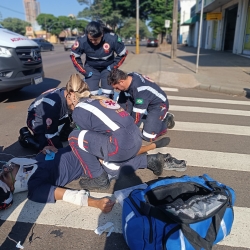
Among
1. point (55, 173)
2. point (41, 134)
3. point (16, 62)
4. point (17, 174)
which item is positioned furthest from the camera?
point (16, 62)

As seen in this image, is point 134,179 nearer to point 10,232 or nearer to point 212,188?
point 212,188

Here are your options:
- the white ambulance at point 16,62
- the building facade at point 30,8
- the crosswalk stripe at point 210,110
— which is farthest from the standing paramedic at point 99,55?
the building facade at point 30,8

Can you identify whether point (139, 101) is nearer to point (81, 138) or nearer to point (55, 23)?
point (81, 138)

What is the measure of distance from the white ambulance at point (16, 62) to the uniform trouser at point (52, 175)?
3237mm

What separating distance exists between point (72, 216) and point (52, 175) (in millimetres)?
524

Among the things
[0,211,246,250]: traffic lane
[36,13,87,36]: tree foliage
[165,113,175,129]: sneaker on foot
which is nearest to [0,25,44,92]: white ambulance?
[165,113,175,129]: sneaker on foot

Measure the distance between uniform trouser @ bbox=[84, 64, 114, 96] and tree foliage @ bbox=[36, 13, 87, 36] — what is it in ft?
315

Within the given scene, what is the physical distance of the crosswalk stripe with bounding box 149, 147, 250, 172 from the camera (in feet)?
11.1

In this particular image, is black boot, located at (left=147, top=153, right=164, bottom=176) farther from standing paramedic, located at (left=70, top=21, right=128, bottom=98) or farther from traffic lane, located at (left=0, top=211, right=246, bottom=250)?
standing paramedic, located at (left=70, top=21, right=128, bottom=98)

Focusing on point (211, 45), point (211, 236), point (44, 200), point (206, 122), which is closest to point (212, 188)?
point (211, 236)

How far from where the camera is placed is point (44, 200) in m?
2.57

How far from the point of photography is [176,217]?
1.84m

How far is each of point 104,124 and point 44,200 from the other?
37.0 inches

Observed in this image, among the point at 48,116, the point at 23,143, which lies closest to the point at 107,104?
the point at 48,116
